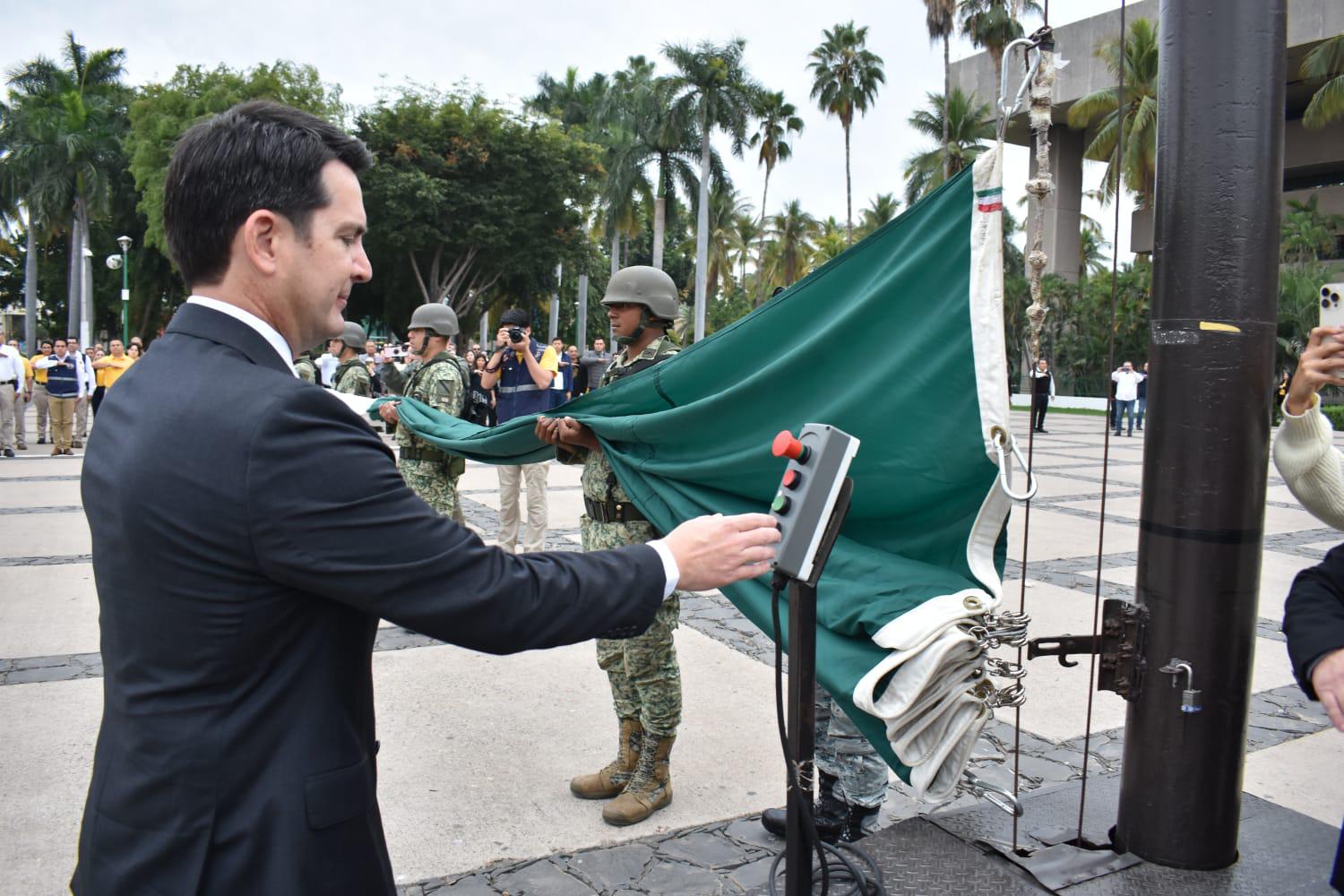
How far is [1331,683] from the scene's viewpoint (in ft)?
5.64

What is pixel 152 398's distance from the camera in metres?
1.39

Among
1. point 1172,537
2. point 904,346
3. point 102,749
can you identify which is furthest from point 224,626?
point 1172,537

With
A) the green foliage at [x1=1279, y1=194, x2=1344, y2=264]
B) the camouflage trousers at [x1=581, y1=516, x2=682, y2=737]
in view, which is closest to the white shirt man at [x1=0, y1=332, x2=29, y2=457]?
the camouflage trousers at [x1=581, y1=516, x2=682, y2=737]

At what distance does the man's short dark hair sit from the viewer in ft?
4.75

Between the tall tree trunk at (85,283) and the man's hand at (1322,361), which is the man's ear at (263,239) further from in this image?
the tall tree trunk at (85,283)

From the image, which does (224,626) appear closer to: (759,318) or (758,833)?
(759,318)

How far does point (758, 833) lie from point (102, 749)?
2334 millimetres

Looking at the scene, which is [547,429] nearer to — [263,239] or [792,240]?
[263,239]

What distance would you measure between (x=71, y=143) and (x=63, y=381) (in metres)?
29.6

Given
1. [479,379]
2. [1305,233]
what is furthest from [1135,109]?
[479,379]

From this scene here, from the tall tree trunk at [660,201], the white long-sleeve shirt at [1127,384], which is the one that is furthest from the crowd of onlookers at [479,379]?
the tall tree trunk at [660,201]

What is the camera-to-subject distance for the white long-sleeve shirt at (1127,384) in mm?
19719

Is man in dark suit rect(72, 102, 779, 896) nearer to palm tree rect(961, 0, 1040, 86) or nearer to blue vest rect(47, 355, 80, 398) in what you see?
blue vest rect(47, 355, 80, 398)

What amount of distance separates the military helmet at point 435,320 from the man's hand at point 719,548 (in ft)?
15.8
